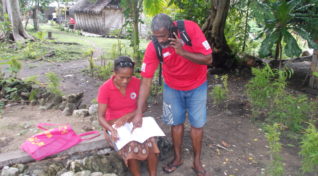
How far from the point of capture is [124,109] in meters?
2.84

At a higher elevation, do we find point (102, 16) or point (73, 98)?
point (102, 16)

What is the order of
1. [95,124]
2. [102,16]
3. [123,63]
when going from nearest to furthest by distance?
1. [123,63]
2. [95,124]
3. [102,16]

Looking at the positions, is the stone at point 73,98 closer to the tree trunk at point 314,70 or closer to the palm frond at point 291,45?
the palm frond at point 291,45

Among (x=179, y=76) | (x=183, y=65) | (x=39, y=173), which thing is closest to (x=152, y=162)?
(x=179, y=76)

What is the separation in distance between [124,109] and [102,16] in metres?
19.4

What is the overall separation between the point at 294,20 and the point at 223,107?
2556mm

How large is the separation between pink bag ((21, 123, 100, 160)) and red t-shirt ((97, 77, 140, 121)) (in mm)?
499

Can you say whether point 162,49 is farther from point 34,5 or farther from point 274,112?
point 34,5

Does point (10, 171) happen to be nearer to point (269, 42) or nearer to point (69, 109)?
point (69, 109)

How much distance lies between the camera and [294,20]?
5.60 m

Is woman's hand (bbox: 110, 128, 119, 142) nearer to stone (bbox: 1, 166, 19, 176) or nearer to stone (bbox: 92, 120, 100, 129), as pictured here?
stone (bbox: 1, 166, 19, 176)

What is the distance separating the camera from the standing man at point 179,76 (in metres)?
2.39

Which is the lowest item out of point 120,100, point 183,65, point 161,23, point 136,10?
point 120,100

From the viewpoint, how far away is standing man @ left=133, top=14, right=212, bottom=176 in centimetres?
239
